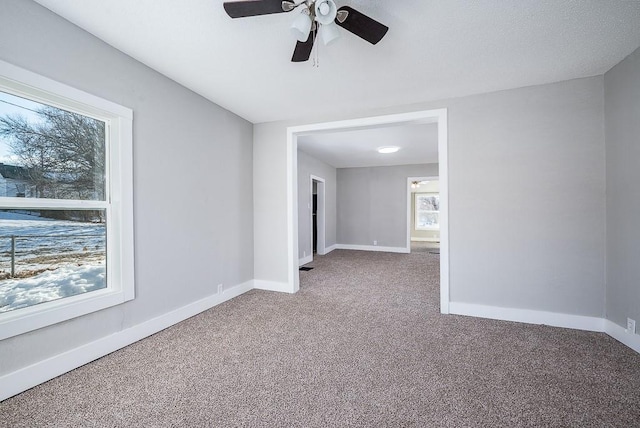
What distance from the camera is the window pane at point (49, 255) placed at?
1.81 metres

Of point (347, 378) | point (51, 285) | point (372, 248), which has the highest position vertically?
point (51, 285)

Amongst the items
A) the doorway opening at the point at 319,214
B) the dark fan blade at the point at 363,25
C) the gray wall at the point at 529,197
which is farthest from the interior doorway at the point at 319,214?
the dark fan blade at the point at 363,25

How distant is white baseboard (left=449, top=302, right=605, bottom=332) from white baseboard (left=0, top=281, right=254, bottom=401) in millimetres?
2895

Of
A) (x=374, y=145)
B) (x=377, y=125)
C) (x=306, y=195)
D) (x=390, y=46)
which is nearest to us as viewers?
(x=390, y=46)

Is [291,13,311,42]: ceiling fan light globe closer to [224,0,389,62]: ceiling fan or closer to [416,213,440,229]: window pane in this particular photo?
[224,0,389,62]: ceiling fan

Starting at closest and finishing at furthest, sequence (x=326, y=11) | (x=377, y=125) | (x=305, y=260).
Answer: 1. (x=326, y=11)
2. (x=377, y=125)
3. (x=305, y=260)

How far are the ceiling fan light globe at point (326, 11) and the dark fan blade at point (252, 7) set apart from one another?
21 centimetres

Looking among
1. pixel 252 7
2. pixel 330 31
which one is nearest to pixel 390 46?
pixel 330 31

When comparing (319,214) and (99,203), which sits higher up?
(99,203)

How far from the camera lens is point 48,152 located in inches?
78.5

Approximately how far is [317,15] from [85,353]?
277 centimetres

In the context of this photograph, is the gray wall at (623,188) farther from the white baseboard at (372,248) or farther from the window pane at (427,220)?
the window pane at (427,220)

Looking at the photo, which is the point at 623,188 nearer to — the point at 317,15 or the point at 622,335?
the point at 622,335

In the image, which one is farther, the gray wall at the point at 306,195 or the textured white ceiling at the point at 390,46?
the gray wall at the point at 306,195
